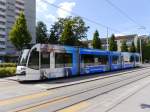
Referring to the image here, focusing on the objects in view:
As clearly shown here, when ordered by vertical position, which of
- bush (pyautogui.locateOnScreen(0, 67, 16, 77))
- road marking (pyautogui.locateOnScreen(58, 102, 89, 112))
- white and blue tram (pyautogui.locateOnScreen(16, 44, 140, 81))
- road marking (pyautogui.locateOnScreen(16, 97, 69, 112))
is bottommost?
road marking (pyautogui.locateOnScreen(58, 102, 89, 112))

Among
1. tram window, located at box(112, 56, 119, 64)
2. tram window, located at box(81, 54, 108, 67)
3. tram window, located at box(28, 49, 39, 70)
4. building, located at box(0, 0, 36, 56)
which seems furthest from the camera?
building, located at box(0, 0, 36, 56)

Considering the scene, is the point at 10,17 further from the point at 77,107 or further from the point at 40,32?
the point at 77,107

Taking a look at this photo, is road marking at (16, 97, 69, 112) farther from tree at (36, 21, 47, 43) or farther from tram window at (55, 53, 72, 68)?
tree at (36, 21, 47, 43)

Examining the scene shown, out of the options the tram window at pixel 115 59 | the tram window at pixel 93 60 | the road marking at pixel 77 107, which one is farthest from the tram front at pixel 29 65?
the tram window at pixel 115 59

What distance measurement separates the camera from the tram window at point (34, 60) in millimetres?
22400

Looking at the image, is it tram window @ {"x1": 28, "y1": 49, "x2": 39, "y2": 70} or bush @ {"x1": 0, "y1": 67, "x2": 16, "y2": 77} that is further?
bush @ {"x1": 0, "y1": 67, "x2": 16, "y2": 77}

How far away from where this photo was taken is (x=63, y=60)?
26.5m

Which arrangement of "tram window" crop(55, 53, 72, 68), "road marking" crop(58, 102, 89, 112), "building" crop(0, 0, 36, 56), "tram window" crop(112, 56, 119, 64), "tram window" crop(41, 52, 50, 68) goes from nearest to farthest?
"road marking" crop(58, 102, 89, 112), "tram window" crop(41, 52, 50, 68), "tram window" crop(55, 53, 72, 68), "tram window" crop(112, 56, 119, 64), "building" crop(0, 0, 36, 56)

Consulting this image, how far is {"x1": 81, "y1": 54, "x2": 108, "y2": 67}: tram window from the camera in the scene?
3123 cm

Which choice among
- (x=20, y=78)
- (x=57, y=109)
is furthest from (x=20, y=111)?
(x=20, y=78)

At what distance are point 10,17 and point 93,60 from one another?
276 feet

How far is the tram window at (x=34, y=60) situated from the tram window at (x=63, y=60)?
106 inches

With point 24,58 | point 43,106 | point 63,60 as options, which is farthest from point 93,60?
point 43,106

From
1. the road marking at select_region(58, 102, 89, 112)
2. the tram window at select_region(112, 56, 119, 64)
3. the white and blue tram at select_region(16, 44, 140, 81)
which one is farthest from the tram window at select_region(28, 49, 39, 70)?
the tram window at select_region(112, 56, 119, 64)
